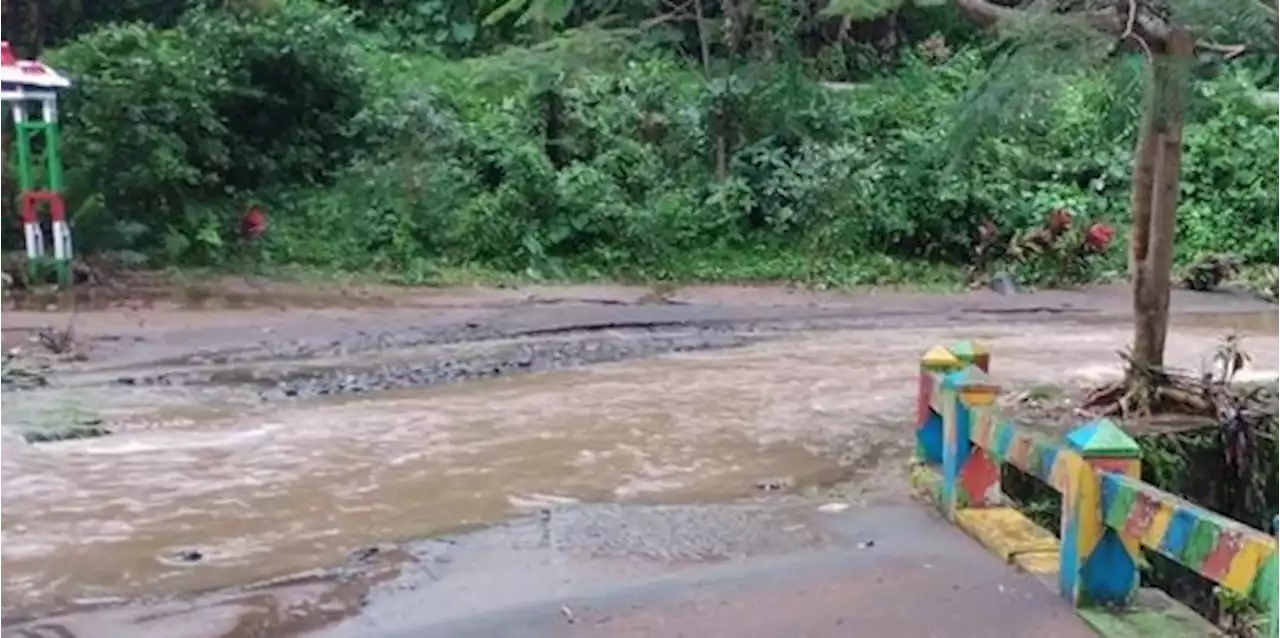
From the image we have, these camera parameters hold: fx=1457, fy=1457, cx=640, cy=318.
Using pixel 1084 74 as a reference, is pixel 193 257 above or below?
below

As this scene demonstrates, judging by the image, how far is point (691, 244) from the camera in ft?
65.8

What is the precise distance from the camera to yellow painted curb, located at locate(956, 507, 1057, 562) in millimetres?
6066

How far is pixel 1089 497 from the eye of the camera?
16.3ft

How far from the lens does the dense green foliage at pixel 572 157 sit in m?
18.0

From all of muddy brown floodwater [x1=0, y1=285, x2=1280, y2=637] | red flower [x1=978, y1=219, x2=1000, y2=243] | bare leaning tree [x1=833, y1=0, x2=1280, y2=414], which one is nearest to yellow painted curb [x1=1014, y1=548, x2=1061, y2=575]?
muddy brown floodwater [x1=0, y1=285, x2=1280, y2=637]

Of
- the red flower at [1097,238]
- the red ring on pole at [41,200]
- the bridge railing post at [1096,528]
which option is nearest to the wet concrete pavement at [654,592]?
the bridge railing post at [1096,528]

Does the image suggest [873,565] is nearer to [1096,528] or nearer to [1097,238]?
[1096,528]

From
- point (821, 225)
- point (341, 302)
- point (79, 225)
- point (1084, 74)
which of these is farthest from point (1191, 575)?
point (79, 225)

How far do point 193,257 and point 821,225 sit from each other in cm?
825

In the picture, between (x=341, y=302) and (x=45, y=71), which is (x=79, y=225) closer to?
(x=45, y=71)

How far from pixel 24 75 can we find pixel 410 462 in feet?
29.8

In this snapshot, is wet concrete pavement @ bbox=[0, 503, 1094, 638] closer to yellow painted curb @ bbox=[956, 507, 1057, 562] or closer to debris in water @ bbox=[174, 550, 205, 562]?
yellow painted curb @ bbox=[956, 507, 1057, 562]

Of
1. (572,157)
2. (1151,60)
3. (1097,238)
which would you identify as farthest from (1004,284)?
(1151,60)

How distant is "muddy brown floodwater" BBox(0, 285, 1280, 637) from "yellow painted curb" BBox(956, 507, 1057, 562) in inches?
36.5
